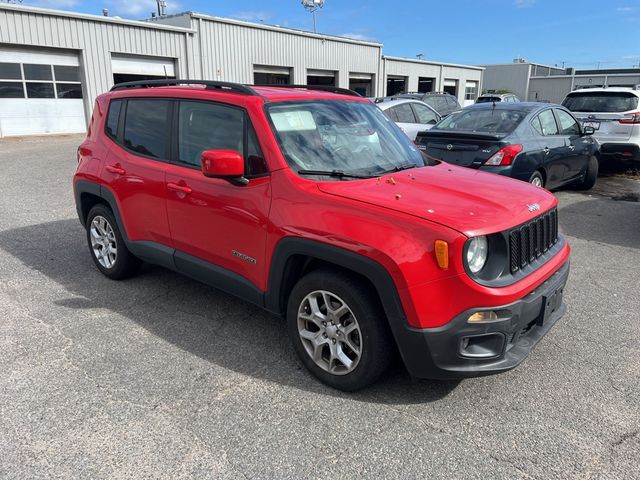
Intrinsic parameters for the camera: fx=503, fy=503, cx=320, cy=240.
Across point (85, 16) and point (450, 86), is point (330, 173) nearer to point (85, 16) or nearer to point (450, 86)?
point (85, 16)

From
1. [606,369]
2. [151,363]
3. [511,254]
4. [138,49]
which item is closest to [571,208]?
[606,369]

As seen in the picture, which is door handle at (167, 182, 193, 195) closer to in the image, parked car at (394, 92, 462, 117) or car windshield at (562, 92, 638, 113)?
car windshield at (562, 92, 638, 113)

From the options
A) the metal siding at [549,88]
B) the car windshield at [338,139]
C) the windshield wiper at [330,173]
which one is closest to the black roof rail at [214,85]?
the car windshield at [338,139]

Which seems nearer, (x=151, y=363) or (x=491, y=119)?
(x=151, y=363)

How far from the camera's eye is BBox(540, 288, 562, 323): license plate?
10.0 ft

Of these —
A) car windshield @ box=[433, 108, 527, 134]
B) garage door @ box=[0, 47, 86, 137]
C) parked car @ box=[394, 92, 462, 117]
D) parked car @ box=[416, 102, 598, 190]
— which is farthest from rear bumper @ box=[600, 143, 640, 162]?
garage door @ box=[0, 47, 86, 137]

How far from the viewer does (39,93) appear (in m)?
19.2

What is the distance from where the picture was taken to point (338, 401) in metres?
3.02

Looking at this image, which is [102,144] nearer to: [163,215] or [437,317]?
[163,215]

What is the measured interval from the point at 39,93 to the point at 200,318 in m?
18.9

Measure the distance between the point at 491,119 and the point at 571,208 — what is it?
216 centimetres

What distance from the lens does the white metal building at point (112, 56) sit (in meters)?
18.3

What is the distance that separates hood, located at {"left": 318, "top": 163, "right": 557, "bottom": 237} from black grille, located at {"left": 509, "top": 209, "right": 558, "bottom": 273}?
0.07m

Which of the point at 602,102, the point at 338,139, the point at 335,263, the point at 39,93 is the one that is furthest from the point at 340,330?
the point at 39,93
